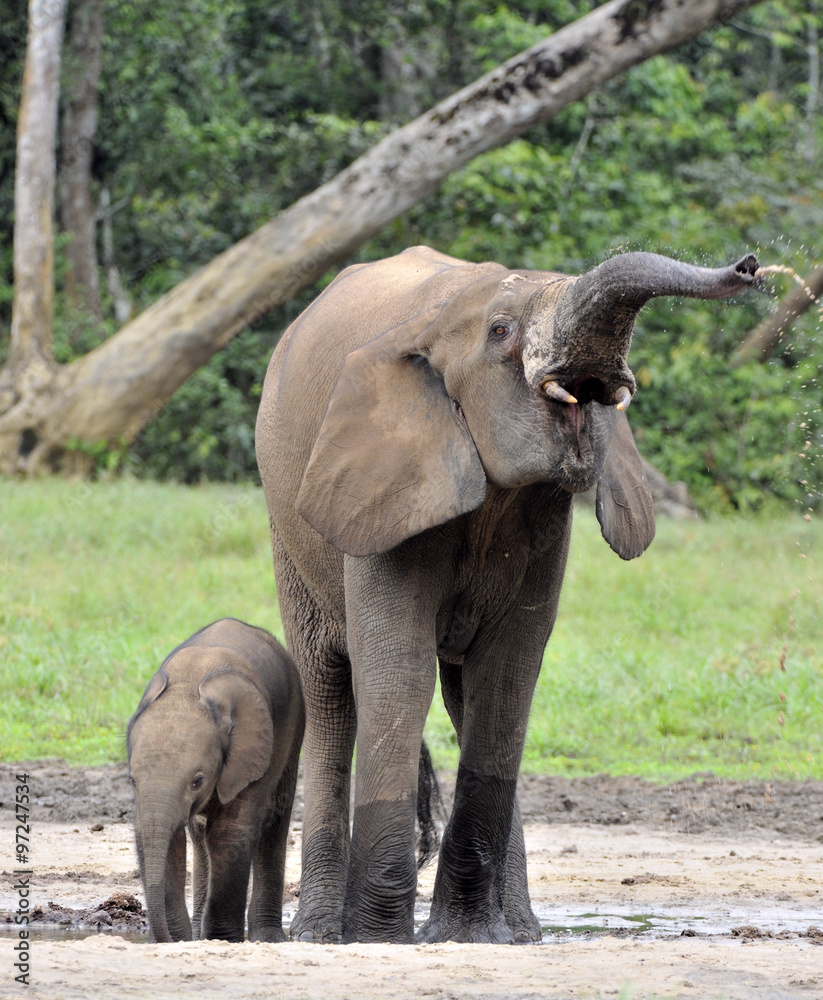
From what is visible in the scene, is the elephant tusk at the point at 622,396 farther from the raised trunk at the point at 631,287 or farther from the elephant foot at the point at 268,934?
the elephant foot at the point at 268,934

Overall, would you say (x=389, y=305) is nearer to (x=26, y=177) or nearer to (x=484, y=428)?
(x=484, y=428)

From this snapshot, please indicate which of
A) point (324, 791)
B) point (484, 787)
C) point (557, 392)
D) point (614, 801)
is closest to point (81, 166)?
point (614, 801)

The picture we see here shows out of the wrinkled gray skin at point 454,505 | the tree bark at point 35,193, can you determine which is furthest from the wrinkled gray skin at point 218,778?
the tree bark at point 35,193

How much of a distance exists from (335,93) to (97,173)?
3.46m

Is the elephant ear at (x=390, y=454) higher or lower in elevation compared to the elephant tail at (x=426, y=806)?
higher

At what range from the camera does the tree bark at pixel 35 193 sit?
16469 mm

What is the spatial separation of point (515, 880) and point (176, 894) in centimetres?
137

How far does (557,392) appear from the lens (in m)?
4.20

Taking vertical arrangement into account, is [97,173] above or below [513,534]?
above

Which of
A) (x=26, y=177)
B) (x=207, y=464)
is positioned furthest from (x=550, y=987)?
(x=207, y=464)

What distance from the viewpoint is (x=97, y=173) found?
67.5 ft

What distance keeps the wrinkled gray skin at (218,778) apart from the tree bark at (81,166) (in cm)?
1415

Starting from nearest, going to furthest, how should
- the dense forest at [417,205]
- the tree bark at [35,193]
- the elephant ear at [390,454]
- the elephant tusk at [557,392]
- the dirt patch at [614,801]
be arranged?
the elephant tusk at [557,392] < the elephant ear at [390,454] < the dirt patch at [614,801] < the tree bark at [35,193] < the dense forest at [417,205]

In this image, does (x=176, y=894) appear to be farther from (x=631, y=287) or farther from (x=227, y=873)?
(x=631, y=287)
